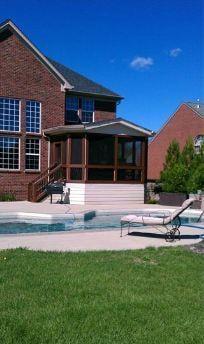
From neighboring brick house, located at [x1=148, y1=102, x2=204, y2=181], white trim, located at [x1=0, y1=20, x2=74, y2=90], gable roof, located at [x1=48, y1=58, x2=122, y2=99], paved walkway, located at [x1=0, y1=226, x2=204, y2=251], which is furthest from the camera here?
neighboring brick house, located at [x1=148, y1=102, x2=204, y2=181]

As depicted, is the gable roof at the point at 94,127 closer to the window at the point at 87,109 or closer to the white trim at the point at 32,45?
the white trim at the point at 32,45

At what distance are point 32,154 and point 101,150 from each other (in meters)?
3.71

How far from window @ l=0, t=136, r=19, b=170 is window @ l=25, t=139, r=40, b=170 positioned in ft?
2.03

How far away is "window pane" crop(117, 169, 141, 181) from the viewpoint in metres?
24.7

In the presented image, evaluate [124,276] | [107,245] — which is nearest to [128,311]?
[124,276]

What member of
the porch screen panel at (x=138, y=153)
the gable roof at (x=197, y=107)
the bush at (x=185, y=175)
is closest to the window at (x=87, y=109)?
the porch screen panel at (x=138, y=153)

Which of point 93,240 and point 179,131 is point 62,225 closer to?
point 93,240

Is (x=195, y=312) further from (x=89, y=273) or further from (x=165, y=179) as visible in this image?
(x=165, y=179)

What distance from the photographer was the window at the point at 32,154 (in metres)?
24.9

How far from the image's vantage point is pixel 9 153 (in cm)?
2420

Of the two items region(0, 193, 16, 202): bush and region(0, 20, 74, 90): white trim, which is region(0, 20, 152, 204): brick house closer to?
region(0, 20, 74, 90): white trim

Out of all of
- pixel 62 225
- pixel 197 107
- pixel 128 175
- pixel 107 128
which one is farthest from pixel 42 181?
pixel 197 107

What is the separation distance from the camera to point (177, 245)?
10336 mm

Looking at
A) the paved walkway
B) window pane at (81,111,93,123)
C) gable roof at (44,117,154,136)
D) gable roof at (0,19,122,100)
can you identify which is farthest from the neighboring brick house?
the paved walkway
